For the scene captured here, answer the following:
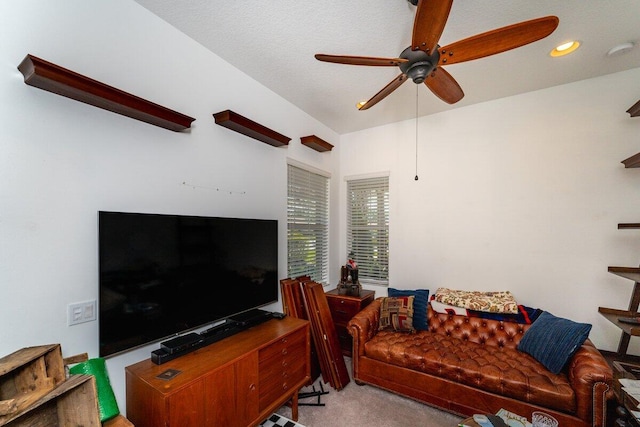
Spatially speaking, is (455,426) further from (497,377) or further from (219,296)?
(219,296)

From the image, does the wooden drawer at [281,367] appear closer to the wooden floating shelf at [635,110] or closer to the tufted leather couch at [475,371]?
the tufted leather couch at [475,371]

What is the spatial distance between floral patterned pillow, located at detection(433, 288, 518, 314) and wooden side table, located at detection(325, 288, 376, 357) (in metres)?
0.86

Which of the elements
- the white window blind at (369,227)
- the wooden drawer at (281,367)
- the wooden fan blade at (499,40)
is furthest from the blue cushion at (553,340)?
the wooden fan blade at (499,40)

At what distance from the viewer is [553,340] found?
7.06 feet

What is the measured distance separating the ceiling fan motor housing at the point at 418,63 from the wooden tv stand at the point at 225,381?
204cm

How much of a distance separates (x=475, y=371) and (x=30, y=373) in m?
2.75

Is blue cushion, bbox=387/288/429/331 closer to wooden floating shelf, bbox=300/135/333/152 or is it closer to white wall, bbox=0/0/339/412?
wooden floating shelf, bbox=300/135/333/152

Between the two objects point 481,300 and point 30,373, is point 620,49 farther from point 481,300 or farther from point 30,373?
point 30,373

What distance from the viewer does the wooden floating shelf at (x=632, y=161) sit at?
2146 millimetres

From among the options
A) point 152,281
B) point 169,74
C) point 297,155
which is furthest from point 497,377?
point 169,74

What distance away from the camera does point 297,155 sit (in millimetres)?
3221

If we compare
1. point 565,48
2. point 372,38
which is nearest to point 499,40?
point 372,38

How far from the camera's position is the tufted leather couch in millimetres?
1812

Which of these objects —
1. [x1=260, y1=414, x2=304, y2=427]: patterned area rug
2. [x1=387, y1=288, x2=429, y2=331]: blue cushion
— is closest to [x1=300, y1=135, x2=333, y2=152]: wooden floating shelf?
[x1=387, y1=288, x2=429, y2=331]: blue cushion
